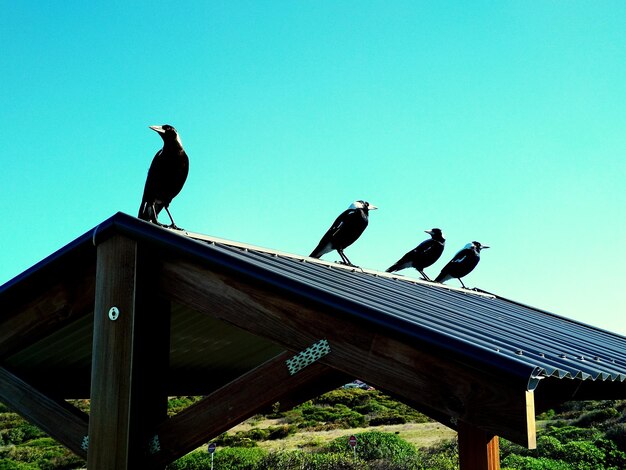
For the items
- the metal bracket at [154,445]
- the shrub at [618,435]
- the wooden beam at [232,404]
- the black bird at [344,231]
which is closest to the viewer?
the wooden beam at [232,404]

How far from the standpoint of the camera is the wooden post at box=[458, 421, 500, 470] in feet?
21.3

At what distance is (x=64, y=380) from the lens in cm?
623

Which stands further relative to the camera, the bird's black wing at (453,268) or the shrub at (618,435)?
the shrub at (618,435)

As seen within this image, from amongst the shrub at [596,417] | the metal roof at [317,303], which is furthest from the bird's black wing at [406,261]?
the shrub at [596,417]

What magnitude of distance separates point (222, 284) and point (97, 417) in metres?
1.15

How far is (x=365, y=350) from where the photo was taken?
3.33m

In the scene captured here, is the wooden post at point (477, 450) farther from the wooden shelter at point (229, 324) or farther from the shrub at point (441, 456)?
the shrub at point (441, 456)

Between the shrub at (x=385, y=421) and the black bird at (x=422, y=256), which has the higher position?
the black bird at (x=422, y=256)

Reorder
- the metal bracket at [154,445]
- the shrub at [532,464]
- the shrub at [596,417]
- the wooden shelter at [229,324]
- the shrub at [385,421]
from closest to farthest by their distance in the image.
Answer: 1. the wooden shelter at [229,324]
2. the metal bracket at [154,445]
3. the shrub at [532,464]
4. the shrub at [596,417]
5. the shrub at [385,421]

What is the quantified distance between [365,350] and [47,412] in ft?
7.64

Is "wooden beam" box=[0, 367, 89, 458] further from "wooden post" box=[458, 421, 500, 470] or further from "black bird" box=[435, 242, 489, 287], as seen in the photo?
"black bird" box=[435, 242, 489, 287]

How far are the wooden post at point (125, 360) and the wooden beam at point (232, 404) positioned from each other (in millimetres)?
Result: 152

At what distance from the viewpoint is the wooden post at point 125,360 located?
3.98m


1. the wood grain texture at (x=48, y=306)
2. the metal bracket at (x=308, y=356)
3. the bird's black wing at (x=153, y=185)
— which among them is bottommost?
the metal bracket at (x=308, y=356)
